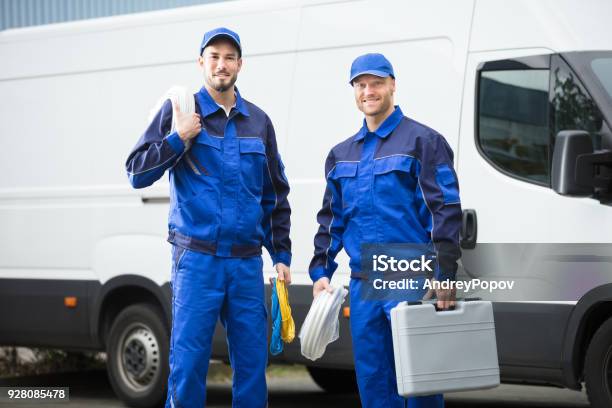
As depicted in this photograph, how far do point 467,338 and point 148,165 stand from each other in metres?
1.61

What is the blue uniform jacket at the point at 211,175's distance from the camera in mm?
5840

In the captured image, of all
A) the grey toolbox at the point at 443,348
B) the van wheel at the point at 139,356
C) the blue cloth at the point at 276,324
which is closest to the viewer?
the grey toolbox at the point at 443,348

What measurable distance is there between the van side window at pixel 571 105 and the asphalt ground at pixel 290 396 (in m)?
3.06

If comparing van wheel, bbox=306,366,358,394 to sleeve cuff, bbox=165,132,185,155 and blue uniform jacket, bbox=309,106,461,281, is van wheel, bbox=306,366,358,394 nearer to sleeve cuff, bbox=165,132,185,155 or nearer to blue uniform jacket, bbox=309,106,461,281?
blue uniform jacket, bbox=309,106,461,281

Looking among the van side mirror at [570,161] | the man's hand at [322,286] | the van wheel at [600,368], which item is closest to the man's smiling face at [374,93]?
the man's hand at [322,286]

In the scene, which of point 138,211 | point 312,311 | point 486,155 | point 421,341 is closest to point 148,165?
point 312,311

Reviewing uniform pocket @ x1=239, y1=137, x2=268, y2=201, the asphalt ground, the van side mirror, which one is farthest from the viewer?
the asphalt ground

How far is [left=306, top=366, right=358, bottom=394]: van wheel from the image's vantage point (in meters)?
10.4

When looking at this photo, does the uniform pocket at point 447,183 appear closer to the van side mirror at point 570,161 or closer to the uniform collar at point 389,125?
the uniform collar at point 389,125

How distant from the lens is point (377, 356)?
5.80 meters

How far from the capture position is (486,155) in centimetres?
757

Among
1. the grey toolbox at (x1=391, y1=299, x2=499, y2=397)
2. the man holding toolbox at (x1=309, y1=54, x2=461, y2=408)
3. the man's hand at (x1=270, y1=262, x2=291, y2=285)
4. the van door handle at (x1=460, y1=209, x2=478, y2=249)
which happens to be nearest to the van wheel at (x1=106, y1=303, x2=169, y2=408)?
the van door handle at (x1=460, y1=209, x2=478, y2=249)

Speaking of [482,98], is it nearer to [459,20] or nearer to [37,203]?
[459,20]

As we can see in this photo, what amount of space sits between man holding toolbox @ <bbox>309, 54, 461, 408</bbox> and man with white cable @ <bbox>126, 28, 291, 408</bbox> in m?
0.46
